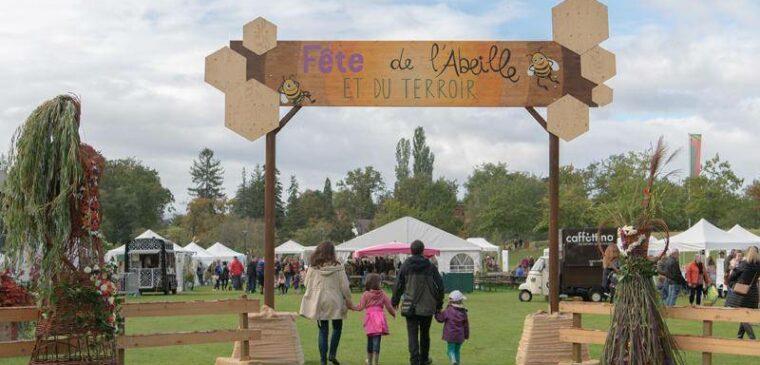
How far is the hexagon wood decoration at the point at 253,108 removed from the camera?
41.4 ft

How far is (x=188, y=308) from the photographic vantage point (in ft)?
37.3

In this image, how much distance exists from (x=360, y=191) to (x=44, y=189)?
114 meters

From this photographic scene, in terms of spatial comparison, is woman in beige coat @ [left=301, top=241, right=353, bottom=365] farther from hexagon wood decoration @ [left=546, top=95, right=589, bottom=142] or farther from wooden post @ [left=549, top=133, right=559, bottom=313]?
hexagon wood decoration @ [left=546, top=95, right=589, bottom=142]

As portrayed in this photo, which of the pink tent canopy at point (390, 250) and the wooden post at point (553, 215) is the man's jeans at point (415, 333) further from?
the pink tent canopy at point (390, 250)

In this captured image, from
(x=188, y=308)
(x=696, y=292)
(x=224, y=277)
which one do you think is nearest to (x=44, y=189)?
(x=188, y=308)

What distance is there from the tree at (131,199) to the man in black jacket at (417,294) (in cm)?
6801

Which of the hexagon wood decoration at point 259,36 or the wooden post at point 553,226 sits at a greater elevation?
the hexagon wood decoration at point 259,36

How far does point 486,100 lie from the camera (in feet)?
42.2

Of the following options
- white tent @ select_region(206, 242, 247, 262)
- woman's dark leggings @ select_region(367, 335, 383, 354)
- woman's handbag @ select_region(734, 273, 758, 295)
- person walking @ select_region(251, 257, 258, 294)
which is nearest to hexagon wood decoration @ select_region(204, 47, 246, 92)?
woman's dark leggings @ select_region(367, 335, 383, 354)

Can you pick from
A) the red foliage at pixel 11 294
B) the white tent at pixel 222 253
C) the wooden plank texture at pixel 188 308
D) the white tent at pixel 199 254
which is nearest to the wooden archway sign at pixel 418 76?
the wooden plank texture at pixel 188 308

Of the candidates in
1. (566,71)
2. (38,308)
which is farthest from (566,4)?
(38,308)

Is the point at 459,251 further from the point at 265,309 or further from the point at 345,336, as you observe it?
the point at 265,309

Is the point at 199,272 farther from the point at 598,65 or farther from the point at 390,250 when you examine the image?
the point at 598,65

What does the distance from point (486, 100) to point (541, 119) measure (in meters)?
0.75
